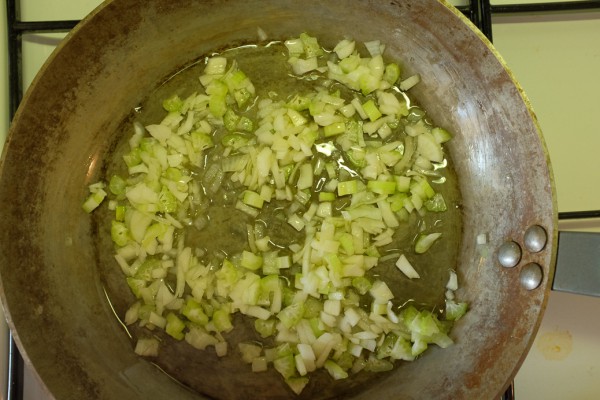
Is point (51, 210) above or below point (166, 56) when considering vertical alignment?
below

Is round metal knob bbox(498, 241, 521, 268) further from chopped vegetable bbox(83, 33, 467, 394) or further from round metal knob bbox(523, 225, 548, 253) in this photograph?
chopped vegetable bbox(83, 33, 467, 394)

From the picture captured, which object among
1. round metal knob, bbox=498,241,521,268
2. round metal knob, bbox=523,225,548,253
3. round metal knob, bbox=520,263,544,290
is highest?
round metal knob, bbox=523,225,548,253

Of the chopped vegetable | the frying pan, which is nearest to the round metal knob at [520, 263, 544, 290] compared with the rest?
the frying pan

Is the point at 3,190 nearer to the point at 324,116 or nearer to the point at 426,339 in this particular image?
the point at 324,116

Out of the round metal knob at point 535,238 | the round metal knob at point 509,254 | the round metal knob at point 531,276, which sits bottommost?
the round metal knob at point 531,276

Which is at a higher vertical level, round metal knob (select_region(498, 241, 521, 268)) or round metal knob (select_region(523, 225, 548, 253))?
round metal knob (select_region(523, 225, 548, 253))

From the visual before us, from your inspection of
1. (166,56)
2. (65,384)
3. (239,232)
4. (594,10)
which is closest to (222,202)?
(239,232)

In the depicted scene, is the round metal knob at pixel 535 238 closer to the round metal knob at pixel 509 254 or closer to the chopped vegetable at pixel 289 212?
the round metal knob at pixel 509 254

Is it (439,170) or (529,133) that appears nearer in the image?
(529,133)

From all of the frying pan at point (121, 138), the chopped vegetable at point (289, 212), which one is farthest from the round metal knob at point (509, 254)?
the chopped vegetable at point (289, 212)
